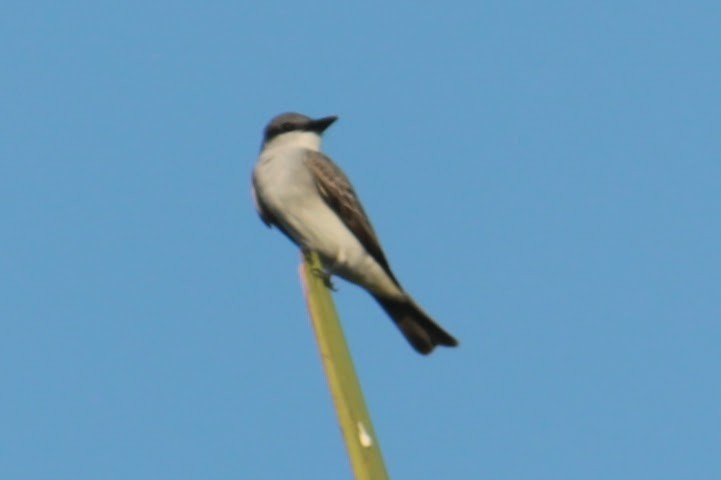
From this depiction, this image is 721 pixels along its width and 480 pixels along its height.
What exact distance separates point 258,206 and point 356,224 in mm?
648

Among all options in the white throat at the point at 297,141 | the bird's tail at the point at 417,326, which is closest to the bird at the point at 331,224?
the bird's tail at the point at 417,326

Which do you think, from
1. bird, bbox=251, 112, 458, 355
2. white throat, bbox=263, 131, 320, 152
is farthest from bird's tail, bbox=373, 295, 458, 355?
white throat, bbox=263, 131, 320, 152

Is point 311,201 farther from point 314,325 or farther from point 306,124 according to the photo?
point 314,325

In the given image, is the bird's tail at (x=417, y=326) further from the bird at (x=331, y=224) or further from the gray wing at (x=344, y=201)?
the gray wing at (x=344, y=201)

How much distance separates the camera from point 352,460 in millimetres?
2961

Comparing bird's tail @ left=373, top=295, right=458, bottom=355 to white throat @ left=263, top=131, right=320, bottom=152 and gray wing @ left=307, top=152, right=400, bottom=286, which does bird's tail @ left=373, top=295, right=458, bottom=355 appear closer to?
gray wing @ left=307, top=152, right=400, bottom=286

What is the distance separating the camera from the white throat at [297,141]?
1036cm

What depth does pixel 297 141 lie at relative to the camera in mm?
10445

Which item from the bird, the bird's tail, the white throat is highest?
the white throat

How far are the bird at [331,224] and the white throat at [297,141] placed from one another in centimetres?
16

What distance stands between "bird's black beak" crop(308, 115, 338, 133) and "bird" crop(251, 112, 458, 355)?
1.11ft

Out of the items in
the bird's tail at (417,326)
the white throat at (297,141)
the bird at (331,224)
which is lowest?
the bird's tail at (417,326)

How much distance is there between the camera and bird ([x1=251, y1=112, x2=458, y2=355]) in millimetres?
9602

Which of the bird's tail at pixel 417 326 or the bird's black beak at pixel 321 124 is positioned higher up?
the bird's black beak at pixel 321 124
